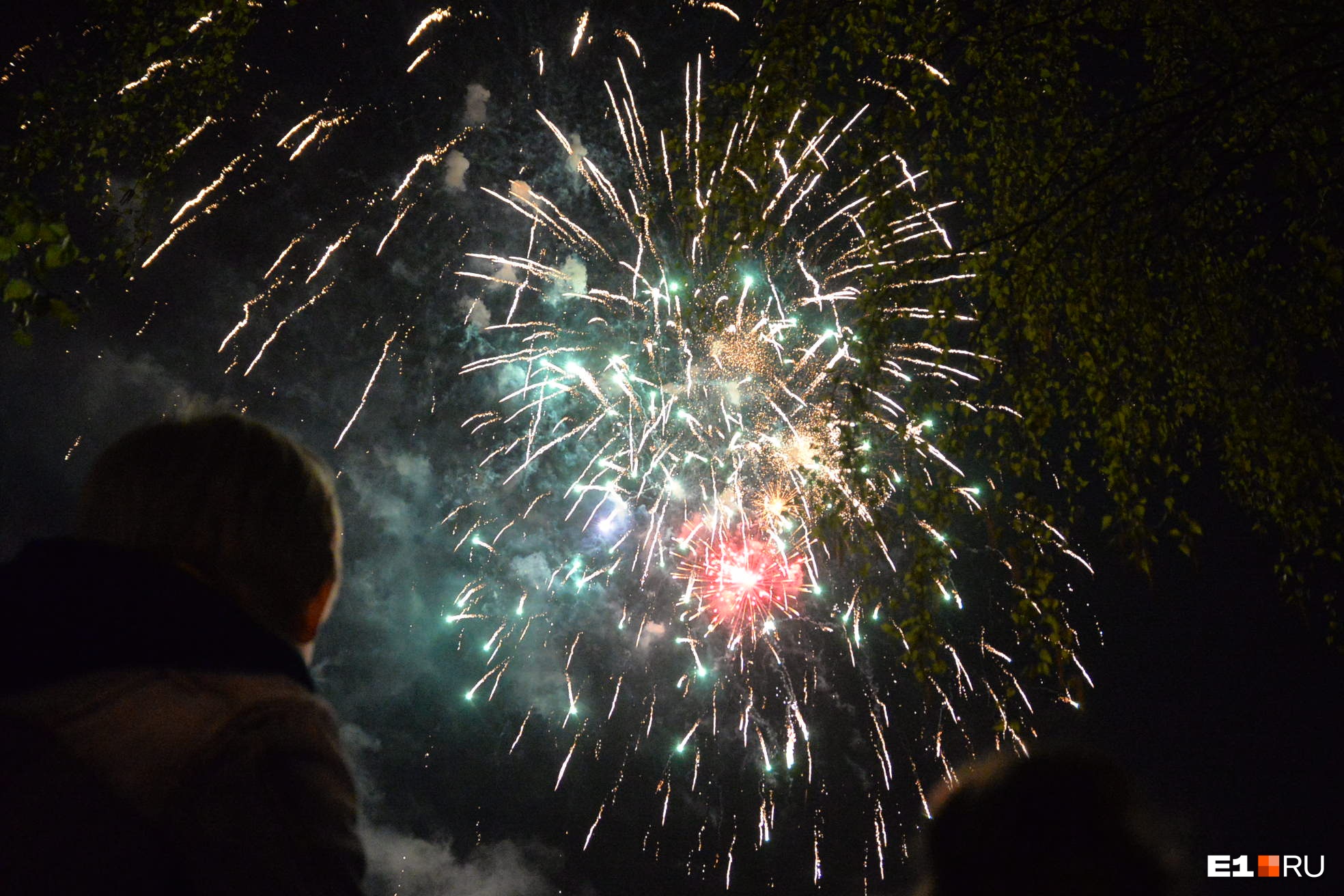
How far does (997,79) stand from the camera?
4.68m

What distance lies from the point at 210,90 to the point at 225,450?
6.24 meters

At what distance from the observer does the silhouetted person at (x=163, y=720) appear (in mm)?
1088

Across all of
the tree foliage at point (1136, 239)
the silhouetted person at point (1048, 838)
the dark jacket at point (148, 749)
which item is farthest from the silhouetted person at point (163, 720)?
the tree foliage at point (1136, 239)

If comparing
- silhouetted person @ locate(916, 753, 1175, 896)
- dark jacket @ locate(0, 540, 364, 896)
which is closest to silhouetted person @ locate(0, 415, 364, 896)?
dark jacket @ locate(0, 540, 364, 896)

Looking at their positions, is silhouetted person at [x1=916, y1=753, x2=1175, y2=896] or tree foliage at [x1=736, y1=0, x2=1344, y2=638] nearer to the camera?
silhouetted person at [x1=916, y1=753, x2=1175, y2=896]

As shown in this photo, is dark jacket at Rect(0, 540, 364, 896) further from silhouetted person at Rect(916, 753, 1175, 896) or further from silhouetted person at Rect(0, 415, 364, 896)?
silhouetted person at Rect(916, 753, 1175, 896)

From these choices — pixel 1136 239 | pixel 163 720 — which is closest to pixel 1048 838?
pixel 163 720

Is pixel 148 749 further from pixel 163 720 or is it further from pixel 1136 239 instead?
pixel 1136 239

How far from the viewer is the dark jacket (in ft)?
3.55

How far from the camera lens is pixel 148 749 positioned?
114cm

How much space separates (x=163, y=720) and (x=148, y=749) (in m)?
0.05

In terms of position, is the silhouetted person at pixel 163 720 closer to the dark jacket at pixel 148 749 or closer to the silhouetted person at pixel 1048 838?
the dark jacket at pixel 148 749

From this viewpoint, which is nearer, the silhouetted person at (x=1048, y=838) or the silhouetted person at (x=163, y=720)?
the silhouetted person at (x=163, y=720)

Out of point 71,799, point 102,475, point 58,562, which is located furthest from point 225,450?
point 71,799
